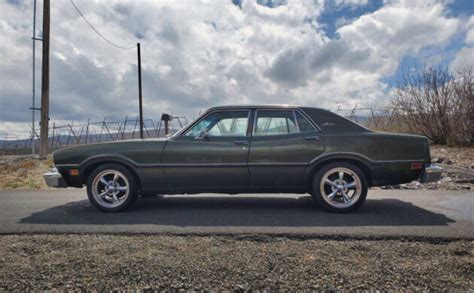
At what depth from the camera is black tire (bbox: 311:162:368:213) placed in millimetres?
4145

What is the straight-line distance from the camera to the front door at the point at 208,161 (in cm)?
423

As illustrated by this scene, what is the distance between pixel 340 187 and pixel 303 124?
1.00 m

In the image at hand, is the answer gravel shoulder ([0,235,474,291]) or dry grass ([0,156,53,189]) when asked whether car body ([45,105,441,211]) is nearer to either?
gravel shoulder ([0,235,474,291])

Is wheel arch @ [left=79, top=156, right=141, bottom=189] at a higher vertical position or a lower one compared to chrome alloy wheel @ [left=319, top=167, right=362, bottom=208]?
higher

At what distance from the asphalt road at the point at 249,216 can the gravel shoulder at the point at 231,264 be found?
1.02 feet

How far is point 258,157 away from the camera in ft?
13.8

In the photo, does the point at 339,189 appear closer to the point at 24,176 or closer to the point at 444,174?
the point at 444,174

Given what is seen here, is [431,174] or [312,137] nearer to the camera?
[431,174]

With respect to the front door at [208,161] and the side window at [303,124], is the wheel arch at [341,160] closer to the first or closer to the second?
the side window at [303,124]

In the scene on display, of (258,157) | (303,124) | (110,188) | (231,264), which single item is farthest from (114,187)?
(303,124)

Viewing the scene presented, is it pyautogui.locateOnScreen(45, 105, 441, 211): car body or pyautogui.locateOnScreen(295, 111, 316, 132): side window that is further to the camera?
pyautogui.locateOnScreen(295, 111, 316, 132): side window

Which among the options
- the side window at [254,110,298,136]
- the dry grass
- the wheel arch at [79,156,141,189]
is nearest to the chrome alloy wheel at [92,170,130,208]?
the wheel arch at [79,156,141,189]

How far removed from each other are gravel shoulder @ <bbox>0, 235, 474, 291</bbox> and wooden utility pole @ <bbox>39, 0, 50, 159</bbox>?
1081cm

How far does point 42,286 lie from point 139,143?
2421 mm
